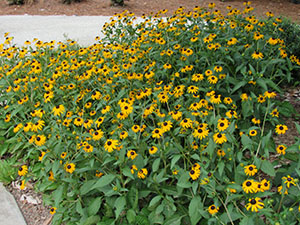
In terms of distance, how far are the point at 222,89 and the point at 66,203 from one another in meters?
1.83

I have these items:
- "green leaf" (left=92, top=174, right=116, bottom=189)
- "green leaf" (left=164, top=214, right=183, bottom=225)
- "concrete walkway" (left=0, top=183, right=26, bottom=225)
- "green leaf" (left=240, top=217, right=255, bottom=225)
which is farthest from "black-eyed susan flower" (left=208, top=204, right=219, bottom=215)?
"concrete walkway" (left=0, top=183, right=26, bottom=225)

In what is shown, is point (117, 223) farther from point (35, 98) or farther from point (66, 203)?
point (35, 98)

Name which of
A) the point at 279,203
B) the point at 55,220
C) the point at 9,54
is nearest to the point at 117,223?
the point at 55,220

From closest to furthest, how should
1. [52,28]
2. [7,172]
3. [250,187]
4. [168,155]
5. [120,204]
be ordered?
[250,187]
[120,204]
[168,155]
[7,172]
[52,28]

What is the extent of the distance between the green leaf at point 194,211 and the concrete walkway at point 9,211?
1453mm

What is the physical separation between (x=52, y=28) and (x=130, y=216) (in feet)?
21.6

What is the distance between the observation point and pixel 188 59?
126 inches

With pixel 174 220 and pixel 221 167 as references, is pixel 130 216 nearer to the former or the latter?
pixel 174 220

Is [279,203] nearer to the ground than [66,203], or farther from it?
farther from it

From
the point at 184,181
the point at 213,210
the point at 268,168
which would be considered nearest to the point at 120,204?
the point at 184,181

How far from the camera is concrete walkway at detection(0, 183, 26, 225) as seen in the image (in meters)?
2.43

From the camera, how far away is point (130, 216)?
6.80 feet

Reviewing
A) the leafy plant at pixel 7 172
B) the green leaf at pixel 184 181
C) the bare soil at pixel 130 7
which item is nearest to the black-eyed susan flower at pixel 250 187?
the green leaf at pixel 184 181

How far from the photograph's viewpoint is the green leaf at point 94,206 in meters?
2.18
